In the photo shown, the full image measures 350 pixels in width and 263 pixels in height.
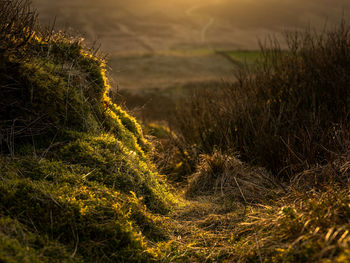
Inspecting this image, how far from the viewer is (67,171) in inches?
102

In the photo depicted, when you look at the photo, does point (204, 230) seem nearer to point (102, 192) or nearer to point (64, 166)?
point (102, 192)

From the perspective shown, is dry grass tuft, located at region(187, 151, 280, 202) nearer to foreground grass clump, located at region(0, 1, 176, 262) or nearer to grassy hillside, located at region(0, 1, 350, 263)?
grassy hillside, located at region(0, 1, 350, 263)

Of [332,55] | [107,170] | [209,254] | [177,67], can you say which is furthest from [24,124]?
[177,67]

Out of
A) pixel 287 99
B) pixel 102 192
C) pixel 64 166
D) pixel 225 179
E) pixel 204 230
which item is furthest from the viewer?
pixel 287 99

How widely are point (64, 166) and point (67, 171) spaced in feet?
0.24

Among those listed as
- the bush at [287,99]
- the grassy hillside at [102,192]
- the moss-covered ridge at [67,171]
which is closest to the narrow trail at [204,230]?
the grassy hillside at [102,192]

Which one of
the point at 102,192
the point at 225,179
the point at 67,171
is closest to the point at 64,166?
the point at 67,171

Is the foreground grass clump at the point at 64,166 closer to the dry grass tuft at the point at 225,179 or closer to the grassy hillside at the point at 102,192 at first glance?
the grassy hillside at the point at 102,192

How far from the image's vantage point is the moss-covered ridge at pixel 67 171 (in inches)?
81.0

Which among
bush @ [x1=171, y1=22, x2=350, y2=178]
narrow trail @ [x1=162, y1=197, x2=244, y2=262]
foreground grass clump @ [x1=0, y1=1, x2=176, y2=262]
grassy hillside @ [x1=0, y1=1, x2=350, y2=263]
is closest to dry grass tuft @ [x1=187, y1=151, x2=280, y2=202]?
grassy hillside @ [x1=0, y1=1, x2=350, y2=263]

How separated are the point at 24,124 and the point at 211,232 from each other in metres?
2.07

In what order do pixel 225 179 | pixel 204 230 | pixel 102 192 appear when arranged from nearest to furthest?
pixel 102 192 < pixel 204 230 < pixel 225 179

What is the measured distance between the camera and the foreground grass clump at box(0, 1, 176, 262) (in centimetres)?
206

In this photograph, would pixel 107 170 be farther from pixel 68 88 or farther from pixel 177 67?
pixel 177 67
